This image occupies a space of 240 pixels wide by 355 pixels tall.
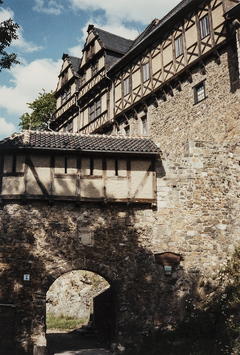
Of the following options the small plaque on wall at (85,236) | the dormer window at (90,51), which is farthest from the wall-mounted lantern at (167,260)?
the dormer window at (90,51)

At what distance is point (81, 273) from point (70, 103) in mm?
15225

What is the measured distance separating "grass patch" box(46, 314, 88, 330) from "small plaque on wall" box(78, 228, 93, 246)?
6487mm

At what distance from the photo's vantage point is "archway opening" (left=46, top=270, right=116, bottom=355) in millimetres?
14836

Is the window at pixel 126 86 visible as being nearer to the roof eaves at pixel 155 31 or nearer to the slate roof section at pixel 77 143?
the roof eaves at pixel 155 31

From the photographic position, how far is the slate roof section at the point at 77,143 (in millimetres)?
13891

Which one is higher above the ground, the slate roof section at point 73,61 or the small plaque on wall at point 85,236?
the slate roof section at point 73,61

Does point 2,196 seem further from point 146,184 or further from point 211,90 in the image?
point 211,90

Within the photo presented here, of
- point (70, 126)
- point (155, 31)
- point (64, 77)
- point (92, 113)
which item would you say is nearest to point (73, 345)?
point (155, 31)

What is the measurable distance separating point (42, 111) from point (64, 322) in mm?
21856

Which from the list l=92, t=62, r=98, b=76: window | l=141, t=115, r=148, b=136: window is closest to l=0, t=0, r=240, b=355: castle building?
l=141, t=115, r=148, b=136: window

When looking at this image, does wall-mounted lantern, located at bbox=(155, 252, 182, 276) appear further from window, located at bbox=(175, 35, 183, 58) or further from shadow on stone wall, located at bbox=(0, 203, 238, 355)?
window, located at bbox=(175, 35, 183, 58)

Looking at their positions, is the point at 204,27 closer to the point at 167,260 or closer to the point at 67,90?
the point at 167,260

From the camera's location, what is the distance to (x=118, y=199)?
1417 centimetres

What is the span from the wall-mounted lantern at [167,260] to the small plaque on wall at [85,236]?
8.03ft
